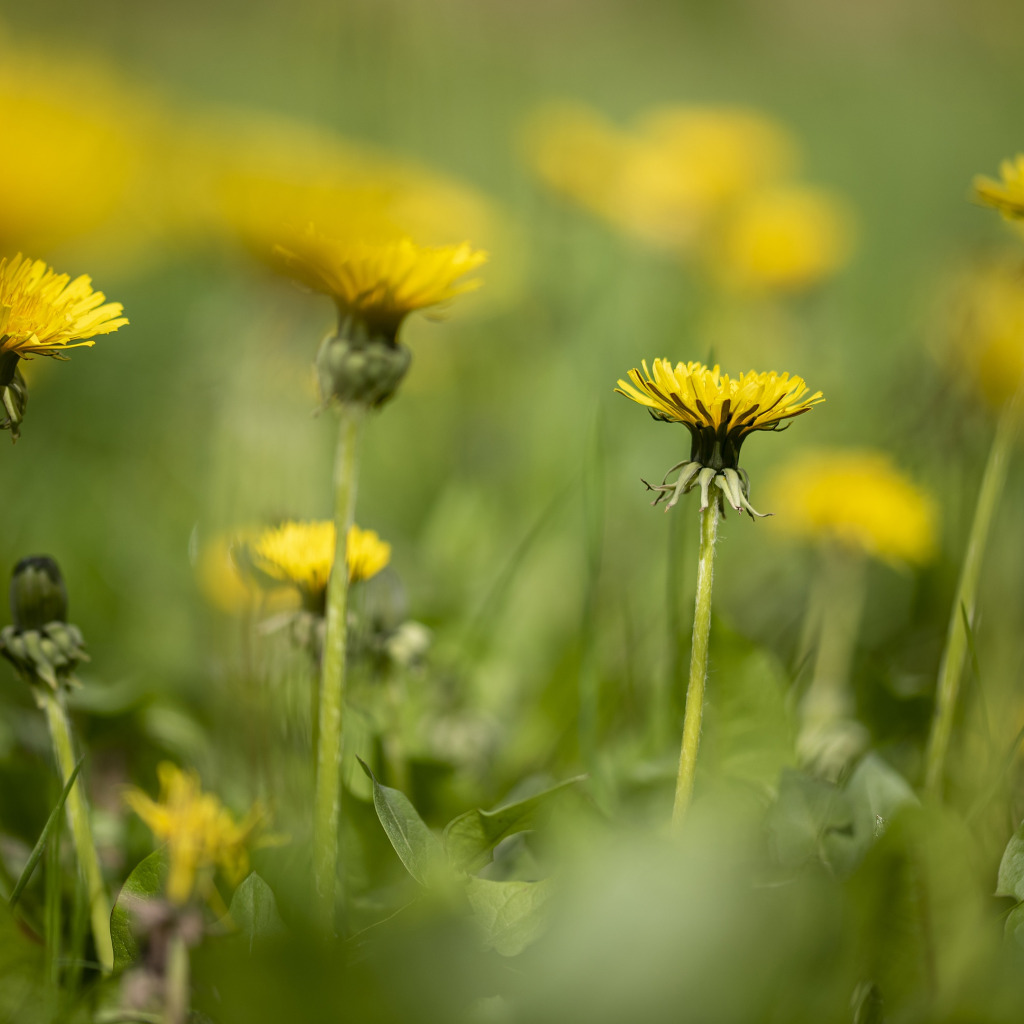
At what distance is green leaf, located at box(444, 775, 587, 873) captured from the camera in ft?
1.92

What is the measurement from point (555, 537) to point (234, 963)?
0.92m

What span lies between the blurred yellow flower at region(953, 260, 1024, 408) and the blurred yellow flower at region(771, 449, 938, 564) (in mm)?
202

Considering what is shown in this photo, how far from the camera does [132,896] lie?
56cm

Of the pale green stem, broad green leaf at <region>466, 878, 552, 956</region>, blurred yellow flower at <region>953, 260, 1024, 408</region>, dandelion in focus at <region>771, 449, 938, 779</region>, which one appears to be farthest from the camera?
blurred yellow flower at <region>953, 260, 1024, 408</region>

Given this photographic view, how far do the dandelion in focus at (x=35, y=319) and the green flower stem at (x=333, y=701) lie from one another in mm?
131

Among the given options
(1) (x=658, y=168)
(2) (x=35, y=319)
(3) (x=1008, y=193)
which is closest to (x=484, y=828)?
(2) (x=35, y=319)

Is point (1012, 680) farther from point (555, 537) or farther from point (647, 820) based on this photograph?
point (555, 537)

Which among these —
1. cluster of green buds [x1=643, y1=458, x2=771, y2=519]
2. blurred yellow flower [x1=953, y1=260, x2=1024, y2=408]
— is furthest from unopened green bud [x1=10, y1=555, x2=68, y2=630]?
blurred yellow flower [x1=953, y1=260, x2=1024, y2=408]

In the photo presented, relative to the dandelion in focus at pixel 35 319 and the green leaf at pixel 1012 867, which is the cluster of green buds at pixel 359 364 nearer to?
the dandelion in focus at pixel 35 319

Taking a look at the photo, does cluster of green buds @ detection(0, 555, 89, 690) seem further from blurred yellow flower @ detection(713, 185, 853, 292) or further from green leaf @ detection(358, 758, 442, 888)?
blurred yellow flower @ detection(713, 185, 853, 292)

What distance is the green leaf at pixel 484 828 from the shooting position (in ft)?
1.92

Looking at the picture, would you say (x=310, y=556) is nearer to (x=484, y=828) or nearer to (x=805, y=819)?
(x=484, y=828)

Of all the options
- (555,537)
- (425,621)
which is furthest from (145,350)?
(425,621)

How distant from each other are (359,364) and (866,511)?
68cm
